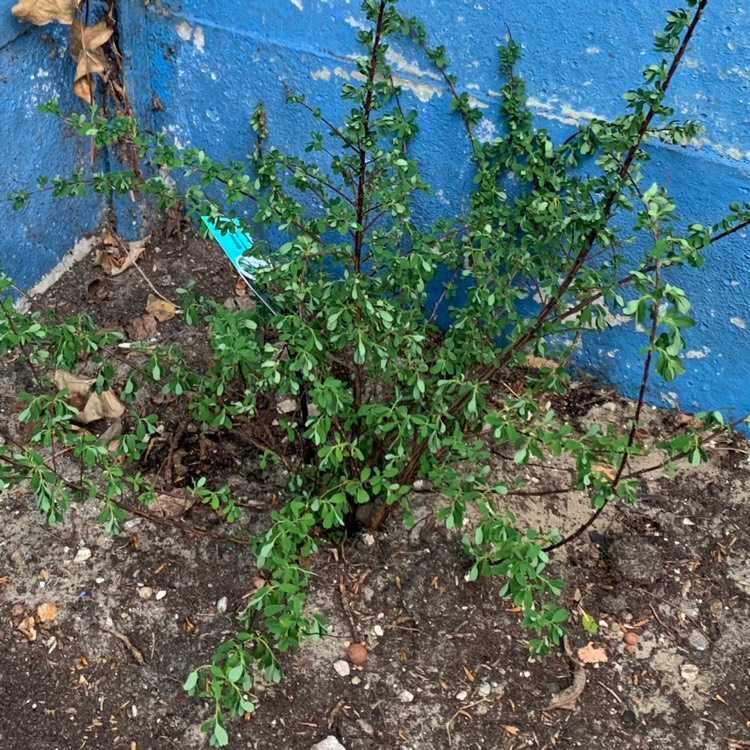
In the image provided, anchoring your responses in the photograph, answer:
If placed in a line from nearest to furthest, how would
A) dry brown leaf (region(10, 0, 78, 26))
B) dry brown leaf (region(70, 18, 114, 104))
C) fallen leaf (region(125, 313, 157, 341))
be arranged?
dry brown leaf (region(10, 0, 78, 26)), dry brown leaf (region(70, 18, 114, 104)), fallen leaf (region(125, 313, 157, 341))

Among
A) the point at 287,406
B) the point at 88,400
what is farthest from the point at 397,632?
the point at 88,400

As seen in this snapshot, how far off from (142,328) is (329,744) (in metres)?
1.91

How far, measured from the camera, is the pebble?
7.18ft

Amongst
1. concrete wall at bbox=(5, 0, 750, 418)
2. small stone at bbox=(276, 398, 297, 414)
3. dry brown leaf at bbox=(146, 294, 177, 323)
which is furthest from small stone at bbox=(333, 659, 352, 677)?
dry brown leaf at bbox=(146, 294, 177, 323)

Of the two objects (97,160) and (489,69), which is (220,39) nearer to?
(97,160)

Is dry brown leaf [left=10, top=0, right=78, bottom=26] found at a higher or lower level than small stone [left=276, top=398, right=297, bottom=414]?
higher

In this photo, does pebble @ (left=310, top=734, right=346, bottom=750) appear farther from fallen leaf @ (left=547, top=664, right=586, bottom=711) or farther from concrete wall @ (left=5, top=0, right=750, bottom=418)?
concrete wall @ (left=5, top=0, right=750, bottom=418)

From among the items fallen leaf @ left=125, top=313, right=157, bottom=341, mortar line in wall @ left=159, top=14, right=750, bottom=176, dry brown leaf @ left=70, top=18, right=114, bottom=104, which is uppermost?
mortar line in wall @ left=159, top=14, right=750, bottom=176

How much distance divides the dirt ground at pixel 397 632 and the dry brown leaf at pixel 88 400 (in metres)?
0.35

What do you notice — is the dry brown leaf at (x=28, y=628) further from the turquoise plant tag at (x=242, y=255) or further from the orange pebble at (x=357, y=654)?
the turquoise plant tag at (x=242, y=255)

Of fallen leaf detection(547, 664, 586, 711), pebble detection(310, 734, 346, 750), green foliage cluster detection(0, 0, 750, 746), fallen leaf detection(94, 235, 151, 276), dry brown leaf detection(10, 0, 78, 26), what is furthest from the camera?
fallen leaf detection(94, 235, 151, 276)

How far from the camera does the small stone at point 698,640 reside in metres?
2.48

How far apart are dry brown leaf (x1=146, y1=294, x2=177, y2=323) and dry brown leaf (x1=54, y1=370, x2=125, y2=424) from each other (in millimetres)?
499

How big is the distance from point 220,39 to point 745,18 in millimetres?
1960
